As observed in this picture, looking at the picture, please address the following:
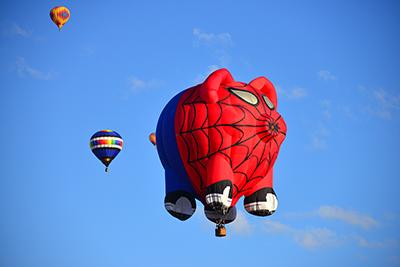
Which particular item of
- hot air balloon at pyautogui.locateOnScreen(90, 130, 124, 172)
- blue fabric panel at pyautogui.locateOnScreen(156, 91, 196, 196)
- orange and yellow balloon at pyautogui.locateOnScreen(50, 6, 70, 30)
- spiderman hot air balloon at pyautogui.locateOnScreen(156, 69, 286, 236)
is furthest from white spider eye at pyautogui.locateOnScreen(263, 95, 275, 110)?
orange and yellow balloon at pyautogui.locateOnScreen(50, 6, 70, 30)

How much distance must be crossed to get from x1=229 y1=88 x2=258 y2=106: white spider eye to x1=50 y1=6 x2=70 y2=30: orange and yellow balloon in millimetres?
13416

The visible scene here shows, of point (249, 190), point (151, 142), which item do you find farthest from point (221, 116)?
point (151, 142)

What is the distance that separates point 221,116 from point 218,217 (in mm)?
2989

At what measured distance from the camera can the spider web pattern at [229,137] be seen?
74.0 feet

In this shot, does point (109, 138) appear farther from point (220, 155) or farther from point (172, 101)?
point (220, 155)

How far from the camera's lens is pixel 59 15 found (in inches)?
1374

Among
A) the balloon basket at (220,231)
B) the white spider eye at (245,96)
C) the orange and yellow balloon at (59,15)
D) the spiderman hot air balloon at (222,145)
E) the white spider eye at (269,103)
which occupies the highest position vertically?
the orange and yellow balloon at (59,15)

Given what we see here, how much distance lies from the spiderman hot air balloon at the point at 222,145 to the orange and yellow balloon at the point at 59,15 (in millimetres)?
11936

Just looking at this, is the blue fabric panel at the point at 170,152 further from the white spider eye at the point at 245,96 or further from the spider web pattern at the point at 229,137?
the white spider eye at the point at 245,96

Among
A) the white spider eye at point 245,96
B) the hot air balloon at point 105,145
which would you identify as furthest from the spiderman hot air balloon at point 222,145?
the hot air balloon at point 105,145

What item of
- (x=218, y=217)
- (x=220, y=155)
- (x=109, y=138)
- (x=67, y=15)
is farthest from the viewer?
(x=67, y=15)

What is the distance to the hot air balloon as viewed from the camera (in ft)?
103

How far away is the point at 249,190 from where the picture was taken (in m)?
23.8

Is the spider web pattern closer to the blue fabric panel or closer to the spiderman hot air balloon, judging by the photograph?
the spiderman hot air balloon
